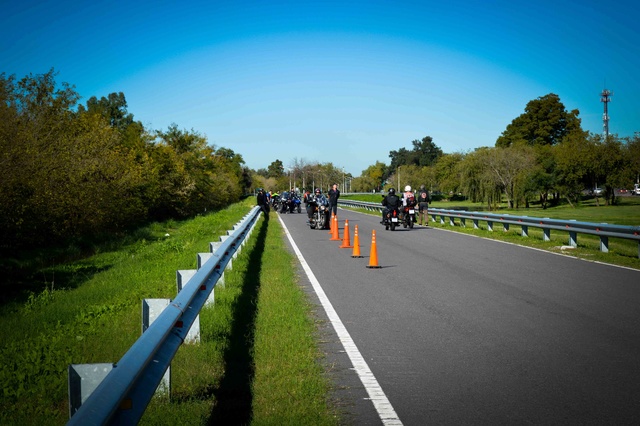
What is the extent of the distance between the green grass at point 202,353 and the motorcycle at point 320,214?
15.1 meters

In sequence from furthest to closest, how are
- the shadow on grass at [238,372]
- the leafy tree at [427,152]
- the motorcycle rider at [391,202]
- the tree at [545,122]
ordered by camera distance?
1. the leafy tree at [427,152]
2. the tree at [545,122]
3. the motorcycle rider at [391,202]
4. the shadow on grass at [238,372]

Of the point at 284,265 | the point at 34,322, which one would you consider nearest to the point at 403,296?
the point at 284,265

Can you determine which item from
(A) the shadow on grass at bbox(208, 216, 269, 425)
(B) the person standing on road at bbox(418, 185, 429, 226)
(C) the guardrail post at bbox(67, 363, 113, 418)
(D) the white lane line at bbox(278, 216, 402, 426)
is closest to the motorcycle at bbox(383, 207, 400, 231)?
(B) the person standing on road at bbox(418, 185, 429, 226)

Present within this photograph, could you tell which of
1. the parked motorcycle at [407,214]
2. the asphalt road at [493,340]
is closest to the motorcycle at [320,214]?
the parked motorcycle at [407,214]

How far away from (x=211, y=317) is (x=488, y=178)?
57.4 metres

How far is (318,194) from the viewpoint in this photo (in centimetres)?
2797

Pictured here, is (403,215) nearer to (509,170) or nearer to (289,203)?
(289,203)

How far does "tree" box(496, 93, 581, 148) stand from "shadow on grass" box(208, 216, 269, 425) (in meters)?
93.9

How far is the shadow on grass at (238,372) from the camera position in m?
4.61

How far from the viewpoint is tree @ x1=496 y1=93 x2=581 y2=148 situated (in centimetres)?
9612

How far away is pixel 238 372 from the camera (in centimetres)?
577

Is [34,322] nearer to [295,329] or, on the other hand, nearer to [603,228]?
[295,329]

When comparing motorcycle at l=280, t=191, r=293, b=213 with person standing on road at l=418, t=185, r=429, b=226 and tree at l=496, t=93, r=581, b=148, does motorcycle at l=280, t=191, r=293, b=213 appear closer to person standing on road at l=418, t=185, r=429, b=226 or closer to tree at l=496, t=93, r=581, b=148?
person standing on road at l=418, t=185, r=429, b=226

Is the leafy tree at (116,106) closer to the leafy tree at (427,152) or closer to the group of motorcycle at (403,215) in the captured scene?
the group of motorcycle at (403,215)
